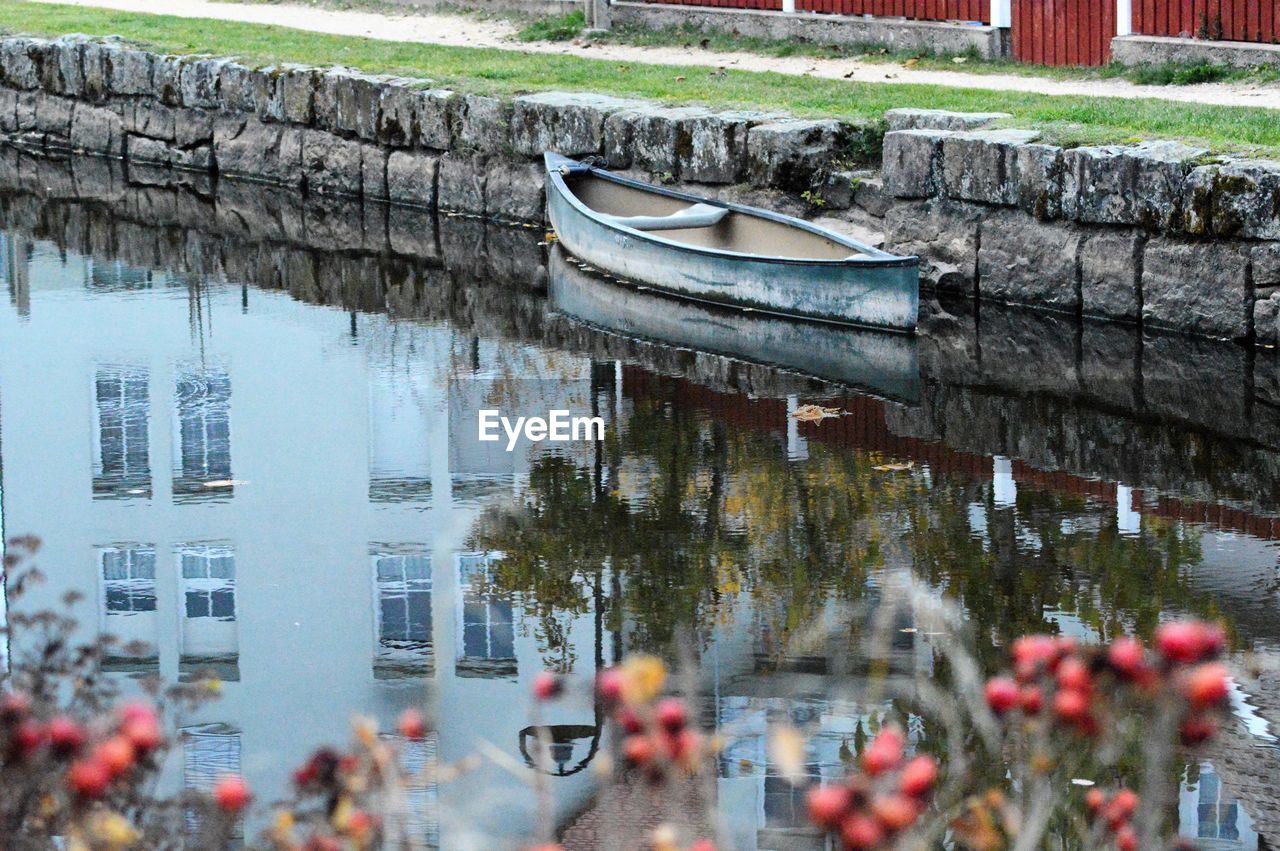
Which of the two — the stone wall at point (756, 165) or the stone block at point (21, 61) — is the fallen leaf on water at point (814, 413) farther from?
the stone block at point (21, 61)

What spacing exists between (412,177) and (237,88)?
263 cm

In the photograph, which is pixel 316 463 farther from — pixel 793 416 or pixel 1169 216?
pixel 1169 216

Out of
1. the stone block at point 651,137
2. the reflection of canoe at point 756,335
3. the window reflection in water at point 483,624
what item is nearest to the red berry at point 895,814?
the window reflection in water at point 483,624

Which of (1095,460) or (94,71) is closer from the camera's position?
(1095,460)

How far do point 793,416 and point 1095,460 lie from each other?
1.66 m

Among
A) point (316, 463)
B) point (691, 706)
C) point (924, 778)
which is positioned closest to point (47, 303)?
point (316, 463)

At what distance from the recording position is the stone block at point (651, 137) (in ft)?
49.7

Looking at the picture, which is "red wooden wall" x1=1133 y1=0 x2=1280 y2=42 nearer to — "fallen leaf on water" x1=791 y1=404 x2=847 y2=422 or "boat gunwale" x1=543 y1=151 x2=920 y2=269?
"boat gunwale" x1=543 y1=151 x2=920 y2=269

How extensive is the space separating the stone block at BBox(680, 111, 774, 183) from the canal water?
144cm

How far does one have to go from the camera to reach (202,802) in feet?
10.8

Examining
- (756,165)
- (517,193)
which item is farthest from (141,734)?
(517,193)

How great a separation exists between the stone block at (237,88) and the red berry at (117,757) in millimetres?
17108

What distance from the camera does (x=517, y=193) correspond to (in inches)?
660

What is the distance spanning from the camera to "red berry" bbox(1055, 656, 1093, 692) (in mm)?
2611
